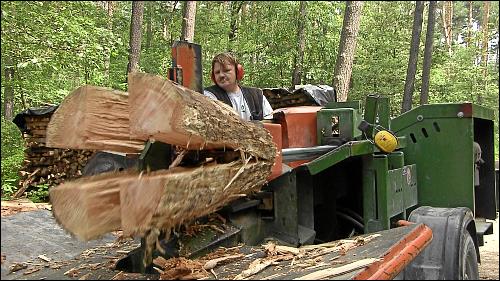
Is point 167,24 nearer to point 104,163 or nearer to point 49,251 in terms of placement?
point 104,163

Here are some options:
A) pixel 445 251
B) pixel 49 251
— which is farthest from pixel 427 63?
pixel 49 251

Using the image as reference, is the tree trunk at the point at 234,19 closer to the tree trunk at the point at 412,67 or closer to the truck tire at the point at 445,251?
the tree trunk at the point at 412,67

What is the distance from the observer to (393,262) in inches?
109

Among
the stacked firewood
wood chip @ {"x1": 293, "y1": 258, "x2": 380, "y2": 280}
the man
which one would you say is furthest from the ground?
the stacked firewood

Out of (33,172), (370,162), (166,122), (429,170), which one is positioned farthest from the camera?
(33,172)

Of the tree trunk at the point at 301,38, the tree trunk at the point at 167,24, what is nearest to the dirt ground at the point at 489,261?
the tree trunk at the point at 301,38

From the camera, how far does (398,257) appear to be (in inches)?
→ 114

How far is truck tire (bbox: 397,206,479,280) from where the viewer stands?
3951 mm

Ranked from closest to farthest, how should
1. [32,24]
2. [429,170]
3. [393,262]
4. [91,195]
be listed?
1. [91,195]
2. [393,262]
3. [429,170]
4. [32,24]

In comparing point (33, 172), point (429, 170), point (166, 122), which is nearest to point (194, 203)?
point (166, 122)

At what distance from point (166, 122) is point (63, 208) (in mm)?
643

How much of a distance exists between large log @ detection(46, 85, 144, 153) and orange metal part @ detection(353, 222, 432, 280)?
1.50 metres

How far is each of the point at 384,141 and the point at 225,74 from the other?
144 centimetres

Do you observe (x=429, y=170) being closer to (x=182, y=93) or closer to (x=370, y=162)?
(x=370, y=162)
